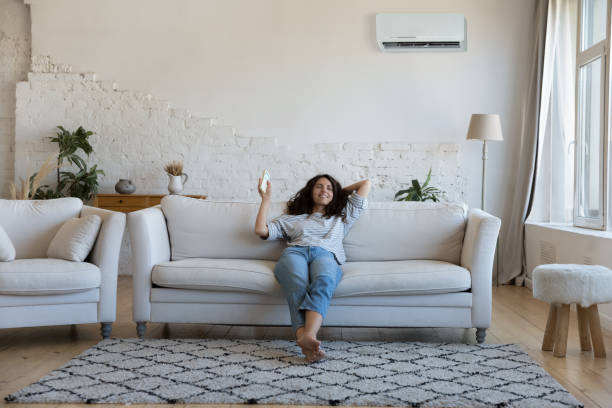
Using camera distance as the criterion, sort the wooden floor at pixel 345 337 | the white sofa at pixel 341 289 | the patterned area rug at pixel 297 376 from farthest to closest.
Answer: the white sofa at pixel 341 289, the wooden floor at pixel 345 337, the patterned area rug at pixel 297 376

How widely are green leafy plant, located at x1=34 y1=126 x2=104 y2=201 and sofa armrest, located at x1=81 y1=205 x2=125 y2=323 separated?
2.55 meters

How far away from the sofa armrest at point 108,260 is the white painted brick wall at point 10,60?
3.36m

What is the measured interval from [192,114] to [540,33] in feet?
11.1

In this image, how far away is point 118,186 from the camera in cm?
573

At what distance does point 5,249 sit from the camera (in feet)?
10.9

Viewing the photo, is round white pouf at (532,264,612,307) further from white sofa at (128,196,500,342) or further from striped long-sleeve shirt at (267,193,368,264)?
striped long-sleeve shirt at (267,193,368,264)

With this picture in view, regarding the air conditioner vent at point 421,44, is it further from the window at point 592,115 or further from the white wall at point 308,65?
the window at point 592,115

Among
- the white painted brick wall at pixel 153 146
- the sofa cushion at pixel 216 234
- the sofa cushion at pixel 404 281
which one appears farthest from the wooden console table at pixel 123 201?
the sofa cushion at pixel 404 281

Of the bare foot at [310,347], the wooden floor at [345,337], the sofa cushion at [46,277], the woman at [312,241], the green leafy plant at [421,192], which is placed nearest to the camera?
the wooden floor at [345,337]

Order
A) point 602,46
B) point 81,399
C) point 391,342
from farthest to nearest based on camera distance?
1. point 602,46
2. point 391,342
3. point 81,399

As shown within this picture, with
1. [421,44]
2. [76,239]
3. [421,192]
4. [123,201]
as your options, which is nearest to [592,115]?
[421,192]

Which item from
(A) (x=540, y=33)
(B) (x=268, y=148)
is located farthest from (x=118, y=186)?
(A) (x=540, y=33)

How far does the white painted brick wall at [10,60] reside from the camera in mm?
→ 6129

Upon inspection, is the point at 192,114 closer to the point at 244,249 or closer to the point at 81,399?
the point at 244,249
